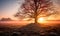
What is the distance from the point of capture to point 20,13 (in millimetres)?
4344

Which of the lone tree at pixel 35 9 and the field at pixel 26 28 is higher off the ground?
the lone tree at pixel 35 9

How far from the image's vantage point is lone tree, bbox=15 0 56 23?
4180mm

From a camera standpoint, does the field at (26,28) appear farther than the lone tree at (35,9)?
No

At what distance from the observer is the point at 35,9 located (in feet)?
14.4

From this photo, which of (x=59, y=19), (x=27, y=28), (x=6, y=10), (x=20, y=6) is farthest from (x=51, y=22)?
(x=6, y=10)

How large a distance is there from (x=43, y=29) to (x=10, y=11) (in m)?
0.98

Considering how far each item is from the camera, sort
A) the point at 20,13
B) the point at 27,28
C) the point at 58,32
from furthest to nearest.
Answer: the point at 20,13 → the point at 27,28 → the point at 58,32

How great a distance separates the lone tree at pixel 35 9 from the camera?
4180 mm

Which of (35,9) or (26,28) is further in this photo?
(35,9)

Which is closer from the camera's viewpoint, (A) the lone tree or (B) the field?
(B) the field

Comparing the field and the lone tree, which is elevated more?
the lone tree

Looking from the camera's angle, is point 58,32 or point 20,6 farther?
point 20,6

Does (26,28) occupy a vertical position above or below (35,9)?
below

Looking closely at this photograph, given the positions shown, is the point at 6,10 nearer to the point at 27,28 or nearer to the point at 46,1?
the point at 27,28
